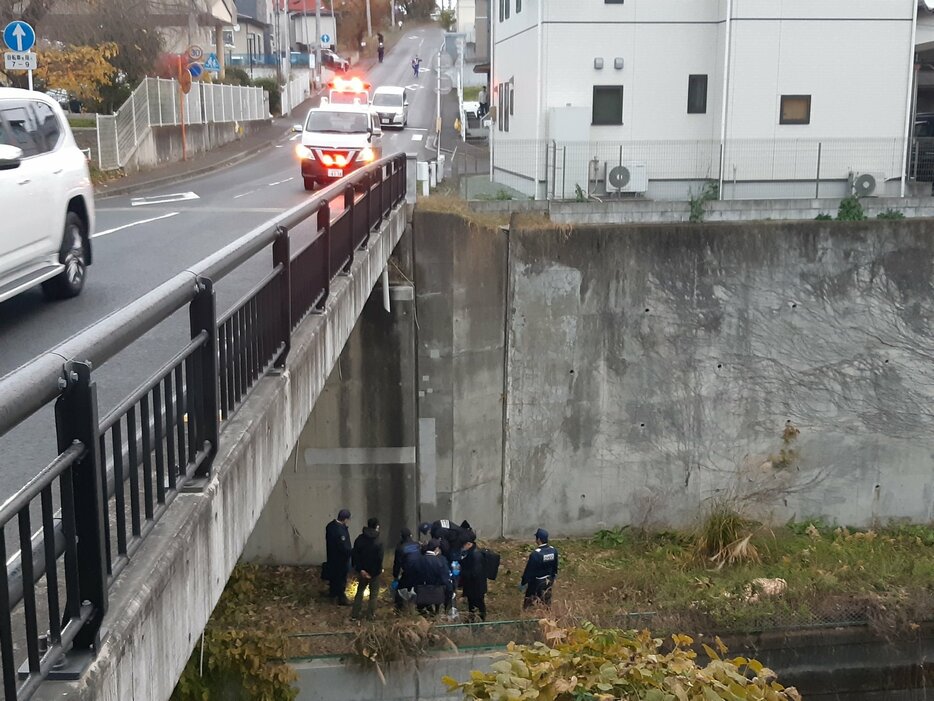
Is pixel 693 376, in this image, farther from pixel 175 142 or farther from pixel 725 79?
pixel 175 142

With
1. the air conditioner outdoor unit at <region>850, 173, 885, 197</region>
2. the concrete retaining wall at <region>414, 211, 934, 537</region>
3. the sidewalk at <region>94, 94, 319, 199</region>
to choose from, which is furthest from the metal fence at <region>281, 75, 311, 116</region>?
the concrete retaining wall at <region>414, 211, 934, 537</region>

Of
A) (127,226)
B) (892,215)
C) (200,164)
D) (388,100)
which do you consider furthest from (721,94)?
(388,100)

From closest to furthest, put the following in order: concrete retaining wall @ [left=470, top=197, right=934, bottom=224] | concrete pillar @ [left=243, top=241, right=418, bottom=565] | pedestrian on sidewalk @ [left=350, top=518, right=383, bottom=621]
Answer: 1. pedestrian on sidewalk @ [left=350, top=518, right=383, bottom=621]
2. concrete pillar @ [left=243, top=241, right=418, bottom=565]
3. concrete retaining wall @ [left=470, top=197, right=934, bottom=224]

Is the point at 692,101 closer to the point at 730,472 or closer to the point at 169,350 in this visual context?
the point at 730,472

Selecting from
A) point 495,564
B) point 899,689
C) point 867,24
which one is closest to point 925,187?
point 867,24

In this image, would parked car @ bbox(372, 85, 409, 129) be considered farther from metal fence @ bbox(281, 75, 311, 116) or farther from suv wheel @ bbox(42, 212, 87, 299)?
suv wheel @ bbox(42, 212, 87, 299)

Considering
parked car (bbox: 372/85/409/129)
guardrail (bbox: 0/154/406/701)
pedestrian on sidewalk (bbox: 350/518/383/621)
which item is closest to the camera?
guardrail (bbox: 0/154/406/701)

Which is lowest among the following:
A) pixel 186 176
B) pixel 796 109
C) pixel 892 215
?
pixel 892 215

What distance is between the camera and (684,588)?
1373 cm

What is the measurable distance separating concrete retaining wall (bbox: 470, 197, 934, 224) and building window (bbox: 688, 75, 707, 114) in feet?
14.3

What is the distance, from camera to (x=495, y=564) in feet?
41.3

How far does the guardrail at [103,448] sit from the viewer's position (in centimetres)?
241

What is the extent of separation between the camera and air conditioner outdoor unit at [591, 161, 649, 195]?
20.2m

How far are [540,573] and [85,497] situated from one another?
10.4 metres
